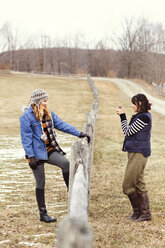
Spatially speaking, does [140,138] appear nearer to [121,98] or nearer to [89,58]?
[121,98]

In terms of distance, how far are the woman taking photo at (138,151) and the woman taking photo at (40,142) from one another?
3.13 feet

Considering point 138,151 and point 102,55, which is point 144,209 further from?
point 102,55

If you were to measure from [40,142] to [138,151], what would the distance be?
1.44 meters

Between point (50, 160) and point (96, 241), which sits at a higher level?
A: point (50, 160)

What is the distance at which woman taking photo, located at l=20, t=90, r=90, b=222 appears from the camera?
4.98m

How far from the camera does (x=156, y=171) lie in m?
8.63

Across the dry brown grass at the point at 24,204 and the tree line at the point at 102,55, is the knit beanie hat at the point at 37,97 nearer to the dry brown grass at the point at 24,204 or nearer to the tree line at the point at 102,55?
the dry brown grass at the point at 24,204

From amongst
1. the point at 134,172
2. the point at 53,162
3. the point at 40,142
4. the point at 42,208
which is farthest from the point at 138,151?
the point at 42,208

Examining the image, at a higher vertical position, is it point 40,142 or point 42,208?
point 40,142

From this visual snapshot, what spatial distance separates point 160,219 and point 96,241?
1285 millimetres

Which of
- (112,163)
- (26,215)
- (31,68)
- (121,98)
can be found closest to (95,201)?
(26,215)

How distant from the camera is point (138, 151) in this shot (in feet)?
16.3

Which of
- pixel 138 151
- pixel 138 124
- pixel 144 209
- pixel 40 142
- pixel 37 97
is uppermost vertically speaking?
pixel 37 97

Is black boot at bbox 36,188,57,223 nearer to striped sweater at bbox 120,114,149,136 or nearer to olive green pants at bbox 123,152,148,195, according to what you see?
olive green pants at bbox 123,152,148,195
